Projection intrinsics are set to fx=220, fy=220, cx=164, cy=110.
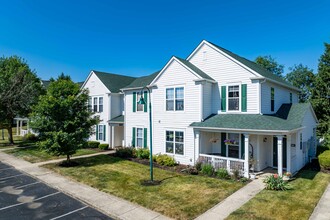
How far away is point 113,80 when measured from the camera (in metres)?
26.0

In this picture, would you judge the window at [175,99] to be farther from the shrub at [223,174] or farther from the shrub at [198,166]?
the shrub at [223,174]

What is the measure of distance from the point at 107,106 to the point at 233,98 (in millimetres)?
14016

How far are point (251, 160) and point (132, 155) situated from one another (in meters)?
10.0

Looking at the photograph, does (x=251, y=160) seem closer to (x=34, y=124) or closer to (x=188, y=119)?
(x=188, y=119)

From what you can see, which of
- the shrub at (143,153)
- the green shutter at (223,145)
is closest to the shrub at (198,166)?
the green shutter at (223,145)

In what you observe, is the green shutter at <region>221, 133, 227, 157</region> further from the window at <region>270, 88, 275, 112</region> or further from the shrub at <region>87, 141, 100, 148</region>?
the shrub at <region>87, 141, 100, 148</region>

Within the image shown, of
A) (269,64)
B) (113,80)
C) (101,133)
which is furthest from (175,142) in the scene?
(269,64)

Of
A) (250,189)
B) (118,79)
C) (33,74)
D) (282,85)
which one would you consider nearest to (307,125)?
(282,85)

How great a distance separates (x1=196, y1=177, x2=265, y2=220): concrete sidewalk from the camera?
8.30m

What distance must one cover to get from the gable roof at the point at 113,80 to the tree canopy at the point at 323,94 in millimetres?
23611

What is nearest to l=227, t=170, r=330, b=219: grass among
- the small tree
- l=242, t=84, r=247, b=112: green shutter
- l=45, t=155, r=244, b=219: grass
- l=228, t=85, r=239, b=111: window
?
l=45, t=155, r=244, b=219: grass

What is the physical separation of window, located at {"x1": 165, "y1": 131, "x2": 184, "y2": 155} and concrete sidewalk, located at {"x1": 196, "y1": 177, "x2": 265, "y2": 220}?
5819 mm

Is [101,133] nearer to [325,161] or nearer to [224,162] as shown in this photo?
[224,162]

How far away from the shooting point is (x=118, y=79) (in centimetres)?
2708
